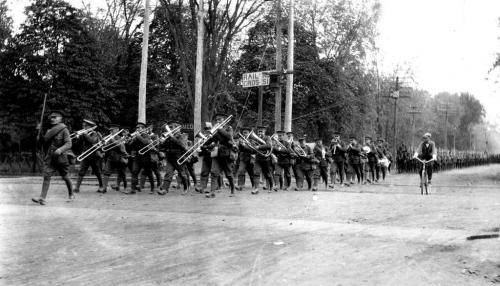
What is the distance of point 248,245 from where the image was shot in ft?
24.8

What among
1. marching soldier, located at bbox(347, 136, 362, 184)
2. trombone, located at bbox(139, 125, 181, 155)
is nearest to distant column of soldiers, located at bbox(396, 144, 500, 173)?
marching soldier, located at bbox(347, 136, 362, 184)

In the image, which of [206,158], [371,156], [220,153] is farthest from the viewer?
[371,156]

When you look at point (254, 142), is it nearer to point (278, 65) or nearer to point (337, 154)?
point (337, 154)

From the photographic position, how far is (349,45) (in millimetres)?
45938

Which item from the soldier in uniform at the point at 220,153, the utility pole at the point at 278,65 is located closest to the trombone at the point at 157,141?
the soldier in uniform at the point at 220,153

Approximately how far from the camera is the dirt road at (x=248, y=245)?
20.0ft

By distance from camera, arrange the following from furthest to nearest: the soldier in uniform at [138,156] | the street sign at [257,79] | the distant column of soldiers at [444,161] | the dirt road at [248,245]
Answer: the distant column of soldiers at [444,161], the street sign at [257,79], the soldier in uniform at [138,156], the dirt road at [248,245]

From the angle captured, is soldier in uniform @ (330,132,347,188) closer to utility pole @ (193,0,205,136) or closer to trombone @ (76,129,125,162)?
utility pole @ (193,0,205,136)

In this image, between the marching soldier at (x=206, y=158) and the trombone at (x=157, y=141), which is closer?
the marching soldier at (x=206, y=158)

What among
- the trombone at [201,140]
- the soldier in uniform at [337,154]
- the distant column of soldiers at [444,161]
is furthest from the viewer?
the distant column of soldiers at [444,161]

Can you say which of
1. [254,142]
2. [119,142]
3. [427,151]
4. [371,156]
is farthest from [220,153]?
[371,156]

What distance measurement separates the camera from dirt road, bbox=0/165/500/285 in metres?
6.10

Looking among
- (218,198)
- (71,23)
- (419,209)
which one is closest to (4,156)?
(71,23)

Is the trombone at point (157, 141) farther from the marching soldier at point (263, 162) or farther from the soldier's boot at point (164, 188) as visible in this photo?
the marching soldier at point (263, 162)
